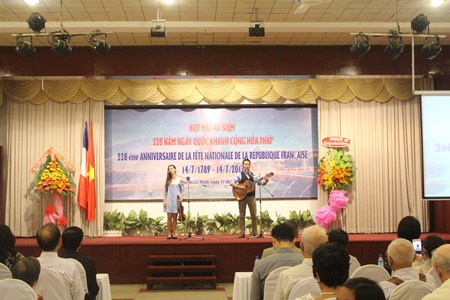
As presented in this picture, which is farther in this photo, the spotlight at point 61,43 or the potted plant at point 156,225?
the potted plant at point 156,225

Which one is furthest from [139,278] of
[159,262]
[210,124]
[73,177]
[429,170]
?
[429,170]

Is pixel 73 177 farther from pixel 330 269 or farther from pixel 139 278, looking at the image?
pixel 330 269

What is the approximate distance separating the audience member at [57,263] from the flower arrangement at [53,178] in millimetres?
6464

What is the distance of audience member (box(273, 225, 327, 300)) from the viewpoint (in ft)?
12.9

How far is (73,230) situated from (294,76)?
5.79m

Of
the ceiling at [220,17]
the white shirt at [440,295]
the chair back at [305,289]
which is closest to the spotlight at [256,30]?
the ceiling at [220,17]

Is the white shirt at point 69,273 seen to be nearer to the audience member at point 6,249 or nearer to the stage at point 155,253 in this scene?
the audience member at point 6,249

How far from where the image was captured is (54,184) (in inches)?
425

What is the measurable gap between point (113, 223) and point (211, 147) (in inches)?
88.9

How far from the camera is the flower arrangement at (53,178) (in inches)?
425

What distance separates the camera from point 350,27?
8.82m

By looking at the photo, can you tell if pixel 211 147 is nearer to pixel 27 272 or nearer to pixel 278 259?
pixel 278 259

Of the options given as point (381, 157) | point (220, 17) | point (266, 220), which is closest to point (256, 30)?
point (220, 17)

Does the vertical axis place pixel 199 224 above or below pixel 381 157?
below
